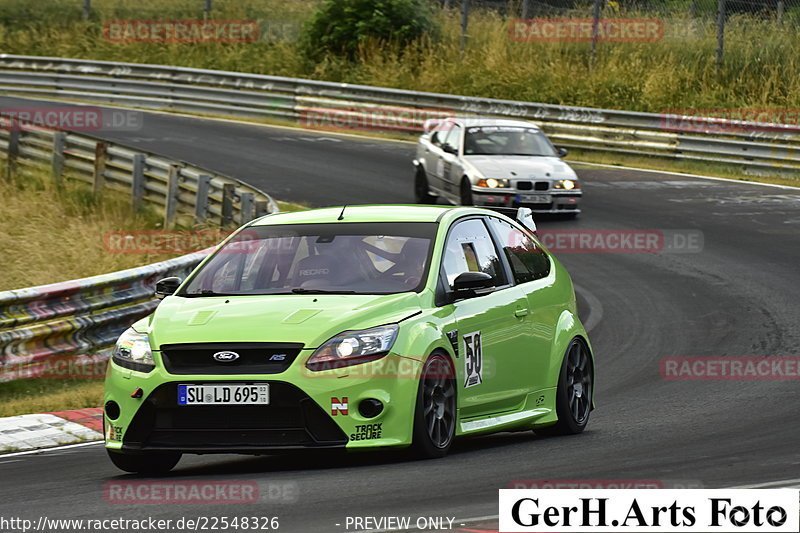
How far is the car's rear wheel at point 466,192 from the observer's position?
22094 millimetres

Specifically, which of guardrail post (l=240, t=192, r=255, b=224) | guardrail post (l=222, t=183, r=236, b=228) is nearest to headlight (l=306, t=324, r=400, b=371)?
guardrail post (l=240, t=192, r=255, b=224)

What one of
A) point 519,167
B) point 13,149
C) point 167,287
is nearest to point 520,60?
point 519,167

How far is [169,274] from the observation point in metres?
14.3

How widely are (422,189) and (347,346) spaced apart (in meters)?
16.5

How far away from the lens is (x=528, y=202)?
2206 cm

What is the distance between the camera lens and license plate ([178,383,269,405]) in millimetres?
7816

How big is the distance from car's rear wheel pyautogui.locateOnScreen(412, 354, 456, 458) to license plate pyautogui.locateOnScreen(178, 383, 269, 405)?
2.84ft

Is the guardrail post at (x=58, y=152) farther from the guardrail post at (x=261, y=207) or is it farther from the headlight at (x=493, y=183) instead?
the guardrail post at (x=261, y=207)

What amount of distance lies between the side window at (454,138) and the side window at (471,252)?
44.5 ft

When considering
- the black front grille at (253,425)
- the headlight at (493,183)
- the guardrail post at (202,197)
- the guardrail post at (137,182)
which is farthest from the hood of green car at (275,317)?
the guardrail post at (137,182)

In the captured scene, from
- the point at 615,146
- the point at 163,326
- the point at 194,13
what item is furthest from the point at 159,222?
the point at 194,13

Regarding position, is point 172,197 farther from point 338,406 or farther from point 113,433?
point 338,406

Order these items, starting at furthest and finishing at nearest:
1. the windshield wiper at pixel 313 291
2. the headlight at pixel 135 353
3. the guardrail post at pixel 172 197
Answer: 1. the guardrail post at pixel 172 197
2. the windshield wiper at pixel 313 291
3. the headlight at pixel 135 353

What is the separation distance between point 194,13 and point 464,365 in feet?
126
